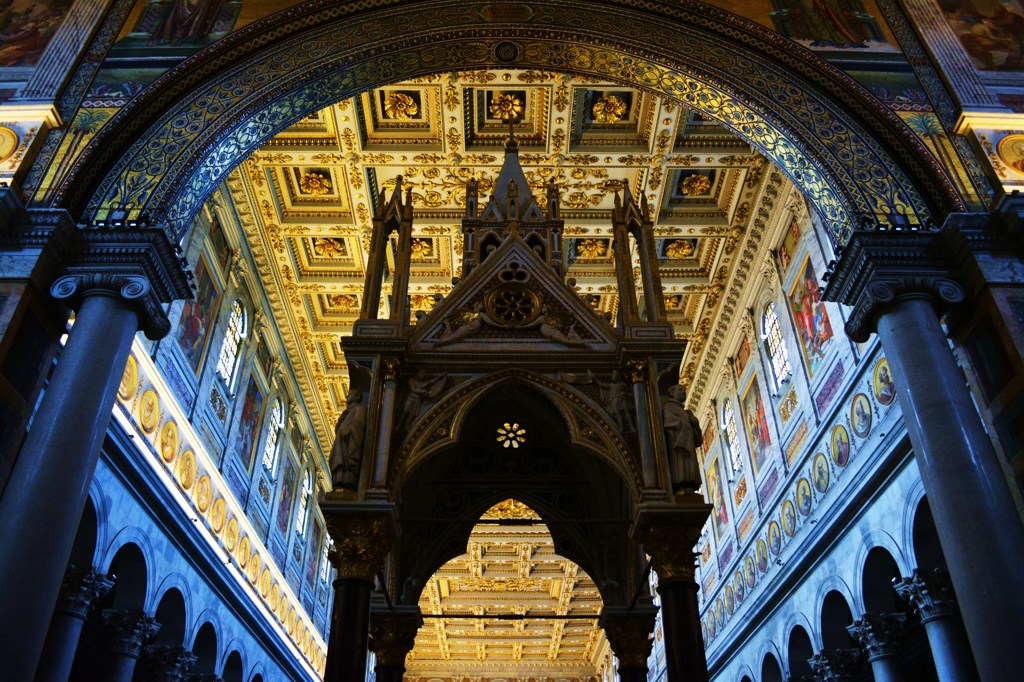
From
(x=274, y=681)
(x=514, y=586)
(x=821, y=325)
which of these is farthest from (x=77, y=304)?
(x=514, y=586)

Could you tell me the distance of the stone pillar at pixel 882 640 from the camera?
12586 millimetres

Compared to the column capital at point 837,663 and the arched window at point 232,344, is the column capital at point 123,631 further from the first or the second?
the column capital at point 837,663

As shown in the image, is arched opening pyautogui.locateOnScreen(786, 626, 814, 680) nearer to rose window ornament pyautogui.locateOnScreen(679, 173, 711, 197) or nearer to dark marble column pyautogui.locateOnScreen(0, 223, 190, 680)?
rose window ornament pyautogui.locateOnScreen(679, 173, 711, 197)

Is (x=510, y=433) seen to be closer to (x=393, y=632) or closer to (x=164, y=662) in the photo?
(x=393, y=632)

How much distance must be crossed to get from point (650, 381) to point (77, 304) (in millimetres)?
6378

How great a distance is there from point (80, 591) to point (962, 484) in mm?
10909

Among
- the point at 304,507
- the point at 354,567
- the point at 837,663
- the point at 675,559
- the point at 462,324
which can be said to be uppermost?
the point at 304,507

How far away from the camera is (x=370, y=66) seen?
12234 millimetres

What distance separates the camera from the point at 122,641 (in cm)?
1314

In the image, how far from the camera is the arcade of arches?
8.49m

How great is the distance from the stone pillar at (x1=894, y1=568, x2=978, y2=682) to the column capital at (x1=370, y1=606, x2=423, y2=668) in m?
6.64

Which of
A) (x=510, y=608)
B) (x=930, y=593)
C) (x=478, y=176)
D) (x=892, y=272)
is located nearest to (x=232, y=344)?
(x=478, y=176)

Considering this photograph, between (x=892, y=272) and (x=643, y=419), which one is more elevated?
(x=892, y=272)

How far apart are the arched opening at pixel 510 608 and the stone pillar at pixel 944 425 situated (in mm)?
21246
